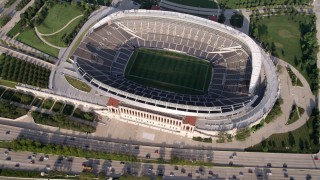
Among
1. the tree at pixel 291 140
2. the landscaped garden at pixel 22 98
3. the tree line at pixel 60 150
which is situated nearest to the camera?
the tree line at pixel 60 150

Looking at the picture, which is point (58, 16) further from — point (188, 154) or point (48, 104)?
point (188, 154)

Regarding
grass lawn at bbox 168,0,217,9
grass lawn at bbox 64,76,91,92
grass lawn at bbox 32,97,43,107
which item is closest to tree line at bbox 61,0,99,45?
grass lawn at bbox 64,76,91,92

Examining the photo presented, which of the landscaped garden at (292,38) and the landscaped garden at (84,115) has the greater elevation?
the landscaped garden at (292,38)

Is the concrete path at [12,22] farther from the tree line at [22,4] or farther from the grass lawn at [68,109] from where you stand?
the grass lawn at [68,109]

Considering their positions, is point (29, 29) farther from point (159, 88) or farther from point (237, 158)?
point (237, 158)

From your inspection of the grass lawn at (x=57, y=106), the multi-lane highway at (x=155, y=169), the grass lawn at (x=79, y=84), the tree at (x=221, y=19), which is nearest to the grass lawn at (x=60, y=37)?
the grass lawn at (x=79, y=84)
